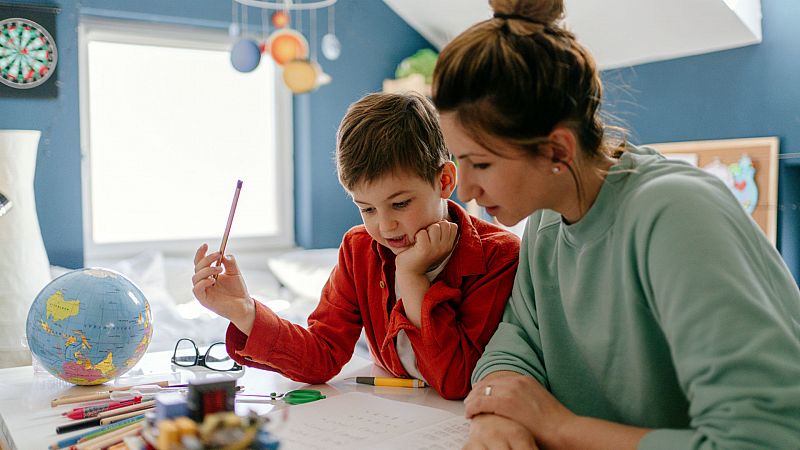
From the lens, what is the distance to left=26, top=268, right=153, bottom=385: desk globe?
1.17 m

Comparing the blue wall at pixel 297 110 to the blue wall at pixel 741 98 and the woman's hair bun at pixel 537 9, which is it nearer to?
the blue wall at pixel 741 98

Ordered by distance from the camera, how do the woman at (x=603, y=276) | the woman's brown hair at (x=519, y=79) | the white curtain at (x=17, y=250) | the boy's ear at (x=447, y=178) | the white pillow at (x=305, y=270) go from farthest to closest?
the white pillow at (x=305, y=270) → the white curtain at (x=17, y=250) → the boy's ear at (x=447, y=178) → the woman's brown hair at (x=519, y=79) → the woman at (x=603, y=276)

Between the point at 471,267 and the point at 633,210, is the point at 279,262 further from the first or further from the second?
the point at 633,210

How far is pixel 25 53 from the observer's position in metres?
2.97

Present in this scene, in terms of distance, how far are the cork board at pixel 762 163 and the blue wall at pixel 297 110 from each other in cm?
180

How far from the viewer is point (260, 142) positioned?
3.83 m

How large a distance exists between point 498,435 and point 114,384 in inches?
27.8

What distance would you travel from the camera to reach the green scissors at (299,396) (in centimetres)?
113

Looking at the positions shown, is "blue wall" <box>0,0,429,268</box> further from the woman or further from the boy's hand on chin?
the woman

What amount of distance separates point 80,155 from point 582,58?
2792 millimetres

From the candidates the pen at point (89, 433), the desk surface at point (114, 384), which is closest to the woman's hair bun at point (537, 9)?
the desk surface at point (114, 384)

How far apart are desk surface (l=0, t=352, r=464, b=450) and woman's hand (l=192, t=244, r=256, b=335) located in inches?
4.9

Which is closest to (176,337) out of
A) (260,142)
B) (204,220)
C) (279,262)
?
(279,262)

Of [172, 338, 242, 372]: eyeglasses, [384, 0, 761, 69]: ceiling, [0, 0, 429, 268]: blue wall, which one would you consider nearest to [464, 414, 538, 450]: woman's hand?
[172, 338, 242, 372]: eyeglasses
